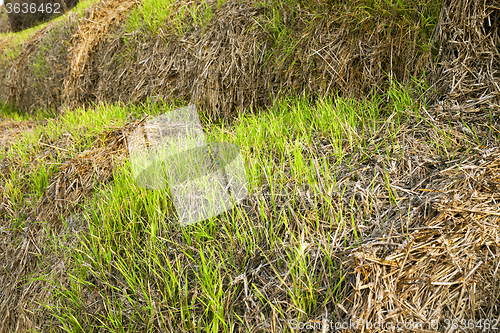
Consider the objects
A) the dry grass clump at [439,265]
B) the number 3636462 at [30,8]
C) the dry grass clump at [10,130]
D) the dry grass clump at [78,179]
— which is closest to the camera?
the dry grass clump at [439,265]

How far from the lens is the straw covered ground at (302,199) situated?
1.09 metres

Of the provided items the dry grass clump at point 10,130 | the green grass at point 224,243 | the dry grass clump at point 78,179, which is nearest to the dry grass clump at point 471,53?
the green grass at point 224,243

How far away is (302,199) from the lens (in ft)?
4.65

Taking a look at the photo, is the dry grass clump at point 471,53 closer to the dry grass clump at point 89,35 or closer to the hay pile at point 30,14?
the dry grass clump at point 89,35

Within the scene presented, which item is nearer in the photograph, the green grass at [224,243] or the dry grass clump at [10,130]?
the green grass at [224,243]

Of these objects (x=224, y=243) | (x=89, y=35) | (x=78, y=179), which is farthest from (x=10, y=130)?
(x=224, y=243)

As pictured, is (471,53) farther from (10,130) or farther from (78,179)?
(10,130)

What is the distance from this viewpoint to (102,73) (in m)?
3.83

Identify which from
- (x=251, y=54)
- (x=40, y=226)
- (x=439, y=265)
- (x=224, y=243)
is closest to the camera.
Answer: (x=439, y=265)

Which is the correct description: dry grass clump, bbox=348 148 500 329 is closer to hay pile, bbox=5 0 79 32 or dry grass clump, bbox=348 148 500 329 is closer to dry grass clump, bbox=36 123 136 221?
dry grass clump, bbox=36 123 136 221

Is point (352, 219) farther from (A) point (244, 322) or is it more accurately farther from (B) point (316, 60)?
(B) point (316, 60)

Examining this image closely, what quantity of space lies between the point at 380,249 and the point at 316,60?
1.62 m

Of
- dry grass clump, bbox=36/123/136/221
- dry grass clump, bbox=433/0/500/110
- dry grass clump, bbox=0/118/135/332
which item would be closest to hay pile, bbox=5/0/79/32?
dry grass clump, bbox=0/118/135/332

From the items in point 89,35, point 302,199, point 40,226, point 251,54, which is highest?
point 89,35
